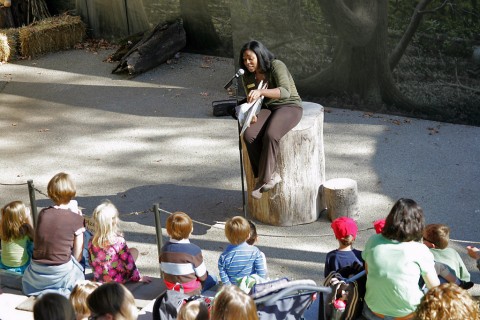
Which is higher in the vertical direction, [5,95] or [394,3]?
[394,3]

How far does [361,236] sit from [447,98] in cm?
381

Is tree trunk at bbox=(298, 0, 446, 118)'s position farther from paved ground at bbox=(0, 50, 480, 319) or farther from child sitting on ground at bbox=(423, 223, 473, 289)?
child sitting on ground at bbox=(423, 223, 473, 289)

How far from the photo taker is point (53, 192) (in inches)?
272

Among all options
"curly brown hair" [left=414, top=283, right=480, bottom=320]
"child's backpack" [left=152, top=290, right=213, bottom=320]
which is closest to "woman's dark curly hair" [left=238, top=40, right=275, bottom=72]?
"child's backpack" [left=152, top=290, right=213, bottom=320]

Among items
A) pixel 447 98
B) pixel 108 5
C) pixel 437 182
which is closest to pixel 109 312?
pixel 437 182

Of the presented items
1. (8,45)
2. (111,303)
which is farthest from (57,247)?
(8,45)

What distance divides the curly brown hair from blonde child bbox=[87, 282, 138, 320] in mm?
1588

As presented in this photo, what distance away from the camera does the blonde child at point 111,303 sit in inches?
191

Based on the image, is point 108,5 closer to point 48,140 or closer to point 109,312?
point 48,140

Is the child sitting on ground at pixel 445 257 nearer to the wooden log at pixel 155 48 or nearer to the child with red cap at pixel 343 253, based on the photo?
the child with red cap at pixel 343 253

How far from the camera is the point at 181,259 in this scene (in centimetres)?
649

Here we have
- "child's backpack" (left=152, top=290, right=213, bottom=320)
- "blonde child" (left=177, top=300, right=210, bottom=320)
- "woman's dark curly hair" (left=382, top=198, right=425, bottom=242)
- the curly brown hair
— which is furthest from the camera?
"child's backpack" (left=152, top=290, right=213, bottom=320)

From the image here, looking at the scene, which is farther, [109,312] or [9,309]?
[9,309]

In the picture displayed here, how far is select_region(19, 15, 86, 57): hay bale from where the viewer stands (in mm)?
15914
